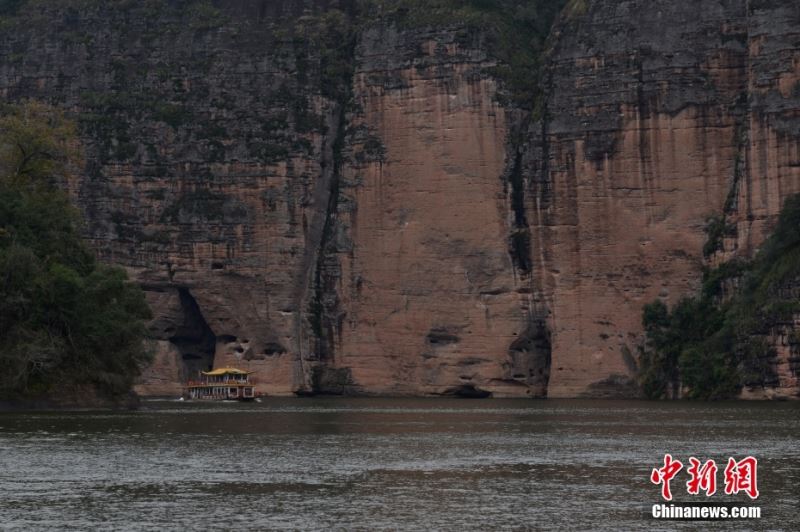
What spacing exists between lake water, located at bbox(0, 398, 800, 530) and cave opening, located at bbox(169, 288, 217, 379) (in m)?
35.1

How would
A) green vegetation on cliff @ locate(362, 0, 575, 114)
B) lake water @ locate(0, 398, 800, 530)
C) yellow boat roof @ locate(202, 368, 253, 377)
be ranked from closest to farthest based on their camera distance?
1. lake water @ locate(0, 398, 800, 530)
2. yellow boat roof @ locate(202, 368, 253, 377)
3. green vegetation on cliff @ locate(362, 0, 575, 114)

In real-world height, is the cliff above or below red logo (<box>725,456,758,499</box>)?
above

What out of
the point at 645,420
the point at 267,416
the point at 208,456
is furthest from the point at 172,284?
the point at 208,456

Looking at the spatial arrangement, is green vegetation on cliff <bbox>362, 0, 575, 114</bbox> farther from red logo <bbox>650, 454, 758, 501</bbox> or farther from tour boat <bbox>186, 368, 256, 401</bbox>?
red logo <bbox>650, 454, 758, 501</bbox>

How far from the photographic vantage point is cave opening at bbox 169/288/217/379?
315ft

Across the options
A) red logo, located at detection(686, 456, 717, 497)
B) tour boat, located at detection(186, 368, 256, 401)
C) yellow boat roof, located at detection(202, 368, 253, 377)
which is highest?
red logo, located at detection(686, 456, 717, 497)

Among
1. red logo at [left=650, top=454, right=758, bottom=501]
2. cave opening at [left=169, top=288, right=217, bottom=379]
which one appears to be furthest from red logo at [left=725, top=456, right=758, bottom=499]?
cave opening at [left=169, top=288, right=217, bottom=379]

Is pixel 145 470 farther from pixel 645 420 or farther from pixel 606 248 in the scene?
pixel 606 248

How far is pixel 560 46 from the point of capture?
295ft

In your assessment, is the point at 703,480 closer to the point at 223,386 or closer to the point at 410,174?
the point at 223,386

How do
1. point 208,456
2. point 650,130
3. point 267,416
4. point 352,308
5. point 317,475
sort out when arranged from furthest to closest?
1. point 352,308
2. point 650,130
3. point 267,416
4. point 208,456
5. point 317,475

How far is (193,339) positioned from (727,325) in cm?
3541

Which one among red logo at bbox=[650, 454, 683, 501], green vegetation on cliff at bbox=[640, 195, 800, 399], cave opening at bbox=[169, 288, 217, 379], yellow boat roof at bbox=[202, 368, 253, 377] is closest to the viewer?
red logo at bbox=[650, 454, 683, 501]

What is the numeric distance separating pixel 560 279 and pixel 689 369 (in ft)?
42.8
